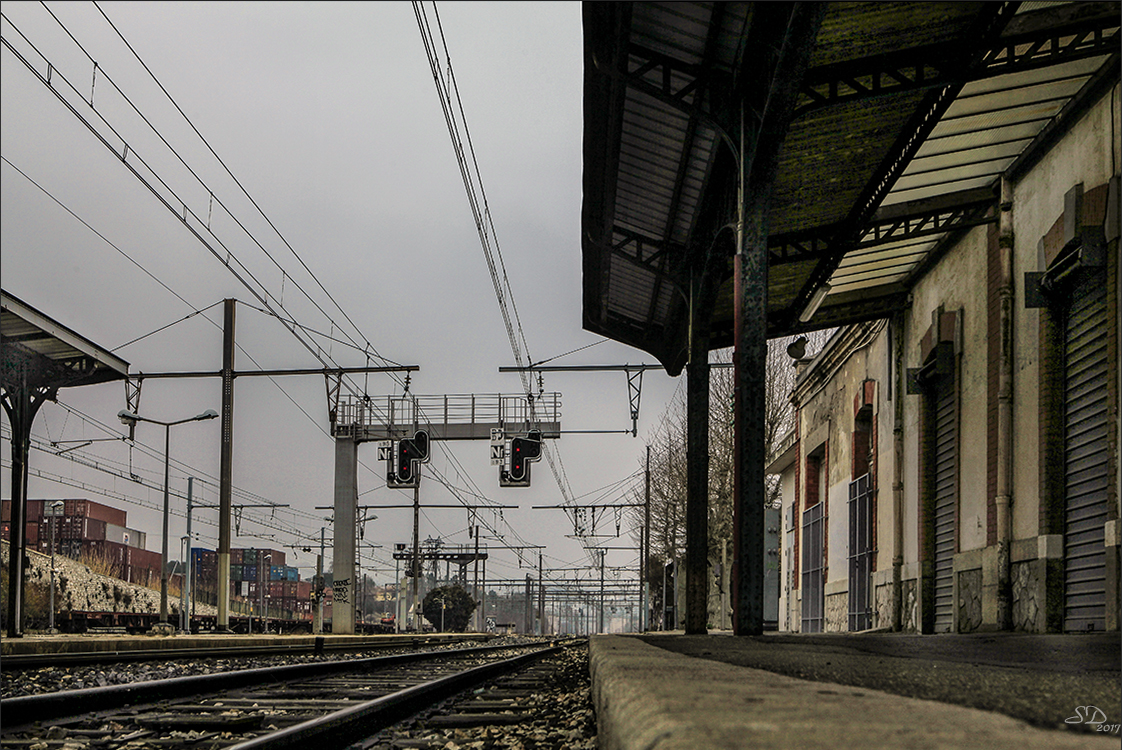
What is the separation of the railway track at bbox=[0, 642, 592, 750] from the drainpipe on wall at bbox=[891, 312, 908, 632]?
35.1 ft

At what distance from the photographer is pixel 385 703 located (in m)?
6.65

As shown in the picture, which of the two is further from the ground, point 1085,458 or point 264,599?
point 1085,458

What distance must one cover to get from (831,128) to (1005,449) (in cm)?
441

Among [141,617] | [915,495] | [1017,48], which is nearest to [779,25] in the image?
[1017,48]

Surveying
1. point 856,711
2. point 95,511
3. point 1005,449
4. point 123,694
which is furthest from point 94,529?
point 856,711

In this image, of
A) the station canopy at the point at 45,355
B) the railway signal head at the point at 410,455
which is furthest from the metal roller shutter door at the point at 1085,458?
the railway signal head at the point at 410,455

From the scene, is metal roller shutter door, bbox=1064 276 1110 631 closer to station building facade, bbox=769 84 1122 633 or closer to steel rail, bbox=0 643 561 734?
station building facade, bbox=769 84 1122 633

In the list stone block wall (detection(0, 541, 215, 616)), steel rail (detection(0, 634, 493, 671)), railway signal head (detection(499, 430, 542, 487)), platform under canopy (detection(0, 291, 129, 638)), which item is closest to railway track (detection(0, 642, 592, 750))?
steel rail (detection(0, 634, 493, 671))

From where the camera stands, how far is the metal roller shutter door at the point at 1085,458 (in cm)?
1060

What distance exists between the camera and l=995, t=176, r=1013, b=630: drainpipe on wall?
1273 centimetres

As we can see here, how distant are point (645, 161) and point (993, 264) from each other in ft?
15.1

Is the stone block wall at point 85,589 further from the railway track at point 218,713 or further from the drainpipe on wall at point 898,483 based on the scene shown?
the railway track at point 218,713

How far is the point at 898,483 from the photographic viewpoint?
18328 millimetres

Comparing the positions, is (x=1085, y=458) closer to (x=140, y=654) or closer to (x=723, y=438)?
(x=140, y=654)
